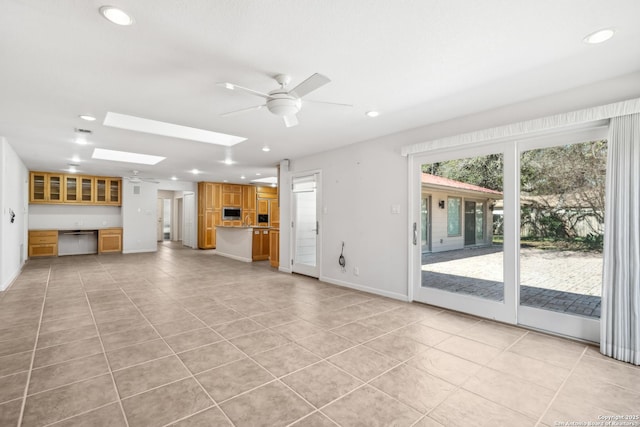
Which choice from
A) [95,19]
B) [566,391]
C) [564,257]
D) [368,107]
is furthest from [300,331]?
[95,19]

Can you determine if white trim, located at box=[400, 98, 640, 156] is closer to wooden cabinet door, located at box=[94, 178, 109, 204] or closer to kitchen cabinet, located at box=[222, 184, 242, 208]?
kitchen cabinet, located at box=[222, 184, 242, 208]

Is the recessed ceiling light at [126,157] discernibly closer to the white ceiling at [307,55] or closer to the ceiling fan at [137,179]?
the ceiling fan at [137,179]

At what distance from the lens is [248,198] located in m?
11.8

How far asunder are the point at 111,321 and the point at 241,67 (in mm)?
3119

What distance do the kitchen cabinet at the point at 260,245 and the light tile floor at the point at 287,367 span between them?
12.6ft

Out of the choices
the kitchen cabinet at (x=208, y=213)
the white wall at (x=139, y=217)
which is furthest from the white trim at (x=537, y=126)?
the white wall at (x=139, y=217)

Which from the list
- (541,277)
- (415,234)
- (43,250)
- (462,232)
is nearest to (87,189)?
(43,250)

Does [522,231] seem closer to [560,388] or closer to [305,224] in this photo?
[560,388]

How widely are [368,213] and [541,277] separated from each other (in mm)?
2352

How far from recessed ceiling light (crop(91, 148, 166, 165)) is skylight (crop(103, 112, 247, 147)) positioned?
2104 millimetres

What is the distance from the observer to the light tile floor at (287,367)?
188cm

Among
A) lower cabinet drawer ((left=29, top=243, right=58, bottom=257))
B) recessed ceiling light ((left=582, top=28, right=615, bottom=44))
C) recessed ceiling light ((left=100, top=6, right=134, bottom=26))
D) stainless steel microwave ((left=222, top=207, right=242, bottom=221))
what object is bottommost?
lower cabinet drawer ((left=29, top=243, right=58, bottom=257))

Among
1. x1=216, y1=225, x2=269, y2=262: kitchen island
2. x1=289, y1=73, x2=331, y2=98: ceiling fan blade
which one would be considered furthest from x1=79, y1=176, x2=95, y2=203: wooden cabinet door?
x1=289, y1=73, x2=331, y2=98: ceiling fan blade

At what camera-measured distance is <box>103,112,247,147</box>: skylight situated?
4207 millimetres
